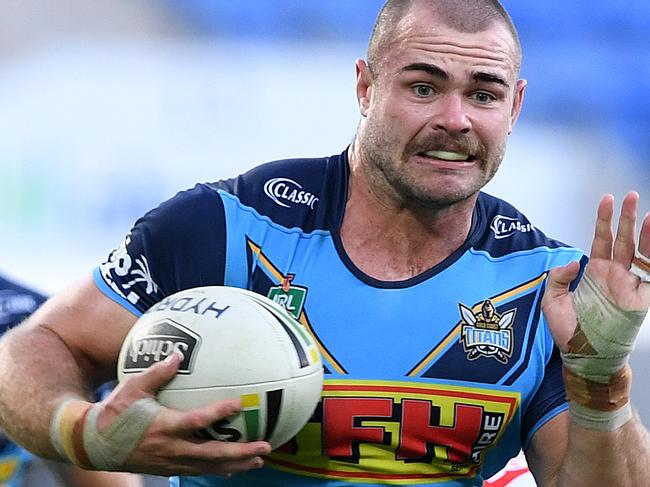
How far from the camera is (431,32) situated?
133 inches

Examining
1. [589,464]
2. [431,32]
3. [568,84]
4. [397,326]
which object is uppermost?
[431,32]

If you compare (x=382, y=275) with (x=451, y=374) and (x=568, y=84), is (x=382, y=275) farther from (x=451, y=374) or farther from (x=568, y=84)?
(x=568, y=84)

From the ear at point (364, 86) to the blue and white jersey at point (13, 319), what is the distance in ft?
4.03

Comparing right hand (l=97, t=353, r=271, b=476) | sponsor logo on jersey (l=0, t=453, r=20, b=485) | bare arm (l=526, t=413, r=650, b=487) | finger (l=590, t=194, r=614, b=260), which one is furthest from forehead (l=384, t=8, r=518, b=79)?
sponsor logo on jersey (l=0, t=453, r=20, b=485)

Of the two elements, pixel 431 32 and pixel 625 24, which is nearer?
pixel 431 32

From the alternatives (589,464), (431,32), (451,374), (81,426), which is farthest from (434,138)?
(81,426)

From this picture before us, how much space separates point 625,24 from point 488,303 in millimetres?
2003

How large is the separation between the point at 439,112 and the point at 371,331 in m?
0.57

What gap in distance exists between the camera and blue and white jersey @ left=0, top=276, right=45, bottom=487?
150 inches

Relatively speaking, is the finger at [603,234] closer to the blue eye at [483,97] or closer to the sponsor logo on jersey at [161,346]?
the blue eye at [483,97]

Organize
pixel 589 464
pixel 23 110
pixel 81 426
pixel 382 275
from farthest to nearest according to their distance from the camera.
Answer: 1. pixel 23 110
2. pixel 382 275
3. pixel 589 464
4. pixel 81 426

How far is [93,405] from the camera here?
2834 mm

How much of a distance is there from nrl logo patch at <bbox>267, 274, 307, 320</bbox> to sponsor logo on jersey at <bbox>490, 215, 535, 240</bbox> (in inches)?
23.1

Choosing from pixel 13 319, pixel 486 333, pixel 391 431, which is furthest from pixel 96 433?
pixel 13 319
